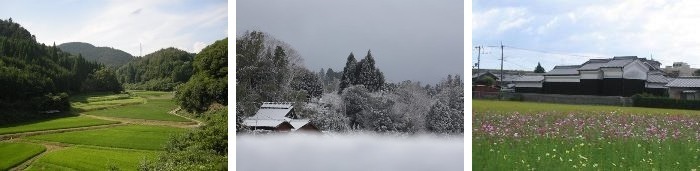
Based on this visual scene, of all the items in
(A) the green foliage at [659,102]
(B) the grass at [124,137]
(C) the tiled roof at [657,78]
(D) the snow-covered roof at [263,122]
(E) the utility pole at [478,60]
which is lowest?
(B) the grass at [124,137]

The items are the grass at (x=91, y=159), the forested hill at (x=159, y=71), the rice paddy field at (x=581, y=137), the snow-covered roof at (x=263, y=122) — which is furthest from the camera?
the snow-covered roof at (x=263, y=122)

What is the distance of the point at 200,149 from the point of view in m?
6.89

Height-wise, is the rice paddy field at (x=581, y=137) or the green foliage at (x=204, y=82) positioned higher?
the green foliage at (x=204, y=82)

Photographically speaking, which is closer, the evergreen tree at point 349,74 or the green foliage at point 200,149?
the green foliage at point 200,149

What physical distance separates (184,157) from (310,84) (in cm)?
153

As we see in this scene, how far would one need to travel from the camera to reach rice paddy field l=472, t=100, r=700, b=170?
657cm

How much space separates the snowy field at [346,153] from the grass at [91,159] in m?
1.05

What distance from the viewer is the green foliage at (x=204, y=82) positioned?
7.01m

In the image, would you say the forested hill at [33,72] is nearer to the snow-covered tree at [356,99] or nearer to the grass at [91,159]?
the grass at [91,159]

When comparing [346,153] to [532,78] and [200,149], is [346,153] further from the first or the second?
[532,78]

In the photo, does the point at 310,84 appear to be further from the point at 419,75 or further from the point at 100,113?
the point at 100,113

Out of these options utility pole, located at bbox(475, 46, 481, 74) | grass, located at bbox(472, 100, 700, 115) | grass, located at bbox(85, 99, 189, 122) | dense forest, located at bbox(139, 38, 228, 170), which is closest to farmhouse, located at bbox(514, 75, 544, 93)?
grass, located at bbox(472, 100, 700, 115)

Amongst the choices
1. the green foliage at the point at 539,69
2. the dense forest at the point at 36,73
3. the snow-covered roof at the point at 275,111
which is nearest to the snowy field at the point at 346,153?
the snow-covered roof at the point at 275,111

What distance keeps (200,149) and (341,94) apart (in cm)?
157
